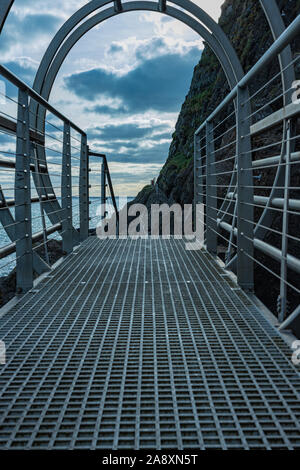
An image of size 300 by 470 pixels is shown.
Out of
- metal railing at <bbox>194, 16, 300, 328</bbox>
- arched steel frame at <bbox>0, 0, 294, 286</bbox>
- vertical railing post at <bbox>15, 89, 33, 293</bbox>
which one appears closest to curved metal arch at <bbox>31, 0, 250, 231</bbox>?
arched steel frame at <bbox>0, 0, 294, 286</bbox>

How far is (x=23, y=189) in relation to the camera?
2.69m

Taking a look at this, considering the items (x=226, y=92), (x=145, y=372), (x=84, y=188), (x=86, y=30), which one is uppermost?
(x=226, y=92)

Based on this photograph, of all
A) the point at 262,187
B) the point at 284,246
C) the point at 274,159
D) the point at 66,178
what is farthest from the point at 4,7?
the point at 284,246

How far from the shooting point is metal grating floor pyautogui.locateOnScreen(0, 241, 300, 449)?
125 centimetres

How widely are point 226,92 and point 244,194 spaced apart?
53.1 feet

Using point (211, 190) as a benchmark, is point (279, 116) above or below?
above

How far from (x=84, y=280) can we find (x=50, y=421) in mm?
1946

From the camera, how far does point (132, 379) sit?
1.60 meters

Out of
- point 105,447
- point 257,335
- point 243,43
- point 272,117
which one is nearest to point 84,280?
point 257,335

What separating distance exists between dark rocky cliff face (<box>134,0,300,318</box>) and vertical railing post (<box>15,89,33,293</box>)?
3230 mm

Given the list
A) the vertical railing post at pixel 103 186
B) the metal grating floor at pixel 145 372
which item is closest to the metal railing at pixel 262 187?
the metal grating floor at pixel 145 372

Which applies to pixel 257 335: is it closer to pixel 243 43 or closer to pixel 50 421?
pixel 50 421

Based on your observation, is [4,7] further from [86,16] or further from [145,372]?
[145,372]

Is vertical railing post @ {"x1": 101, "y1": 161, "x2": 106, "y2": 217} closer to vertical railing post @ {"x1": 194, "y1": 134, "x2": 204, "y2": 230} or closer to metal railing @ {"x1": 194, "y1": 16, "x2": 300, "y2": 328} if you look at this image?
vertical railing post @ {"x1": 194, "y1": 134, "x2": 204, "y2": 230}
